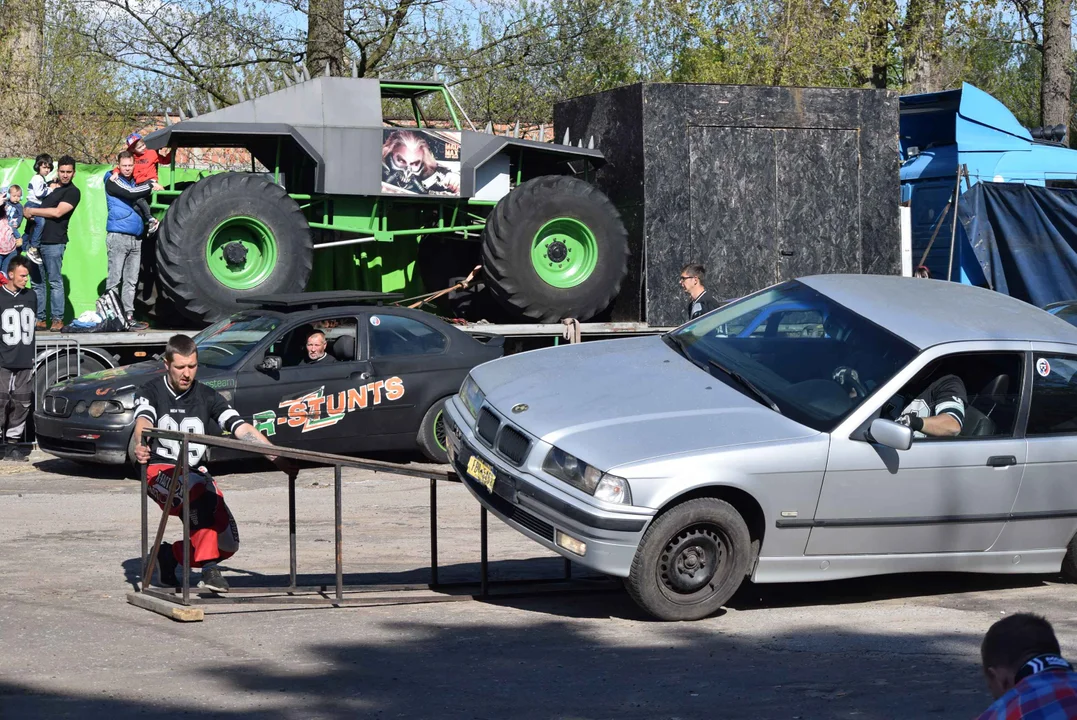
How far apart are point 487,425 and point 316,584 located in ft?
5.00

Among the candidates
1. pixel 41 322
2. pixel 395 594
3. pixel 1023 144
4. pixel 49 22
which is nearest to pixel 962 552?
pixel 395 594

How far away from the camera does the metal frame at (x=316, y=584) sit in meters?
6.29

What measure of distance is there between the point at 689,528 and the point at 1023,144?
43.2 feet

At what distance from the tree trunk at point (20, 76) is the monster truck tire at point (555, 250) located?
944 centimetres

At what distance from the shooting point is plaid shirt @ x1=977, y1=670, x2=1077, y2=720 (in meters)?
2.82

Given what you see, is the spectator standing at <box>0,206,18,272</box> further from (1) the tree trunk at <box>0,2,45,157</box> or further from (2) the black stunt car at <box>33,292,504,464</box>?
(1) the tree trunk at <box>0,2,45,157</box>

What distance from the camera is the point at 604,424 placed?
250 inches

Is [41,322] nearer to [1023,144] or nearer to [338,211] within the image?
[338,211]

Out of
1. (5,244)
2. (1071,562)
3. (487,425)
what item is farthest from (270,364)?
(1071,562)

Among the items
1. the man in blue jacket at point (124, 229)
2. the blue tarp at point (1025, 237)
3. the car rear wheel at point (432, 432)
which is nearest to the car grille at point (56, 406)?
the man in blue jacket at point (124, 229)

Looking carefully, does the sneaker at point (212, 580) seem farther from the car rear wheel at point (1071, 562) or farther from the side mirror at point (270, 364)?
the car rear wheel at point (1071, 562)

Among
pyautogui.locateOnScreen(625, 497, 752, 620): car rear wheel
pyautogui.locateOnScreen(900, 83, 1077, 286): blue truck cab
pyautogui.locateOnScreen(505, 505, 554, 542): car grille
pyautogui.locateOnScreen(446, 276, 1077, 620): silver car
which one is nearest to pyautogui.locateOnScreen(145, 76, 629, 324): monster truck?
pyautogui.locateOnScreen(900, 83, 1077, 286): blue truck cab

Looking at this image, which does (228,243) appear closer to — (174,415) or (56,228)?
(56,228)

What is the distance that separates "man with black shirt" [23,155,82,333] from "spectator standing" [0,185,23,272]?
19 cm
